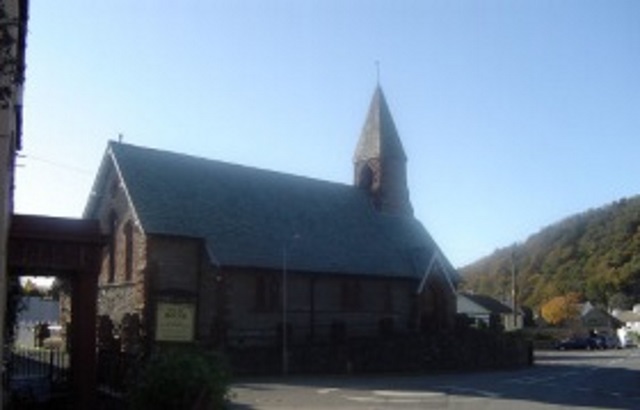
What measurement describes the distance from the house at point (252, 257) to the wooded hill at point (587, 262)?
92.6m

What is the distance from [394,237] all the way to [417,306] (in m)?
4.98

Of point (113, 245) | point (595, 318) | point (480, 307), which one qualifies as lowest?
point (595, 318)

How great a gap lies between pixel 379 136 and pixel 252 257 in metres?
17.4

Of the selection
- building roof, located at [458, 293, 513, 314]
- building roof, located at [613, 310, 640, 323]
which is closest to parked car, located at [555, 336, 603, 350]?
building roof, located at [458, 293, 513, 314]

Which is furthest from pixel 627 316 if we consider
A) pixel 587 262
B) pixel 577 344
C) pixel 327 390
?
pixel 327 390

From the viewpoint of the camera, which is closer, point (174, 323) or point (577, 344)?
point (174, 323)

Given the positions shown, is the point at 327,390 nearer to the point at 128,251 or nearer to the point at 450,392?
the point at 450,392

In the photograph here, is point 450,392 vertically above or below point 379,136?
below

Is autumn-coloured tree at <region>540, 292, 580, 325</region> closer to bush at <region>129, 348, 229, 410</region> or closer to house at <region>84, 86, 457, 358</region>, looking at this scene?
house at <region>84, 86, 457, 358</region>

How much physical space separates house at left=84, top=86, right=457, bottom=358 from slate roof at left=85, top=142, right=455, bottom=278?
79 millimetres

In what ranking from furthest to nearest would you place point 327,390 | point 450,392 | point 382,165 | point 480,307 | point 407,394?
point 480,307
point 382,165
point 327,390
point 450,392
point 407,394

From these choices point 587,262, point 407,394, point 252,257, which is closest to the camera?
point 407,394

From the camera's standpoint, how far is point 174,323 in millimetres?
34531

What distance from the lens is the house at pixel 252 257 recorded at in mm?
37688
